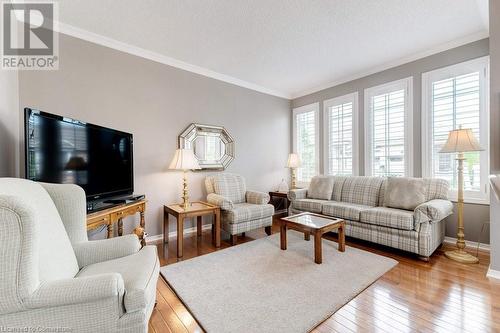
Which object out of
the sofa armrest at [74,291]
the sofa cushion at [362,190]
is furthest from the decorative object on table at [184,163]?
the sofa cushion at [362,190]

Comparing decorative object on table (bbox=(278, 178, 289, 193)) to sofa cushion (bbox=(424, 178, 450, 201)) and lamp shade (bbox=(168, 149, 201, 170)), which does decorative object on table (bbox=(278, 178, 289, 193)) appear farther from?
sofa cushion (bbox=(424, 178, 450, 201))

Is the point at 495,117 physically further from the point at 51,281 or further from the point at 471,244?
the point at 51,281

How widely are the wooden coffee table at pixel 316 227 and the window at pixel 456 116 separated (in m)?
1.62

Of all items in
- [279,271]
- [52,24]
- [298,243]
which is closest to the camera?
[279,271]

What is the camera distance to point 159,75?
10.6 ft

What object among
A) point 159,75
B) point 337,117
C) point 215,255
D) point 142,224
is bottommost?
point 215,255

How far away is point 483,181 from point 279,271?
2.70m

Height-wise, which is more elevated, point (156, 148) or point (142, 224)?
point (156, 148)

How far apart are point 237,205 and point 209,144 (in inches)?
43.6

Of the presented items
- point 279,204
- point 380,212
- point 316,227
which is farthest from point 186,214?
point 279,204

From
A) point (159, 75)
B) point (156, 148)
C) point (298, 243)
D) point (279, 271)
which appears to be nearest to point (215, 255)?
point (279, 271)

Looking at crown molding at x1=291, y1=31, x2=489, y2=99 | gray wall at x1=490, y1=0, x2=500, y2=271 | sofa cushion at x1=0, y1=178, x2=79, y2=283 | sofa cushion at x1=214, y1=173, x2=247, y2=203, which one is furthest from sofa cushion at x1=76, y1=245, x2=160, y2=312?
crown molding at x1=291, y1=31, x2=489, y2=99

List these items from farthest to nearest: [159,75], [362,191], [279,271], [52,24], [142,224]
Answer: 1. [362,191]
2. [159,75]
3. [142,224]
4. [52,24]
5. [279,271]

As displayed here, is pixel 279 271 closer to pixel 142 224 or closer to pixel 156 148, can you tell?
pixel 142 224
